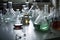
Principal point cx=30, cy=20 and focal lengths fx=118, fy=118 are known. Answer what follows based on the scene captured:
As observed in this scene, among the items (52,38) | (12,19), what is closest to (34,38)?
(52,38)

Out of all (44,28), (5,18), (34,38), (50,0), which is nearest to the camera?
(34,38)

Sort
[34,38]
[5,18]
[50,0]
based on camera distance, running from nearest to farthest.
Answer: [34,38]
[5,18]
[50,0]

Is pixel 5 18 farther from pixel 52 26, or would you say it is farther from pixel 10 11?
pixel 52 26

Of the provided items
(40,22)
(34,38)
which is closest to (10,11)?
(40,22)

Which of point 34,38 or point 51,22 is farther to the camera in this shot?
point 51,22

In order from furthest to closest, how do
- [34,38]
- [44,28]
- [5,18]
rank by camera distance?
[5,18] < [44,28] < [34,38]

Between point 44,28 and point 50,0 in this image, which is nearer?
point 44,28

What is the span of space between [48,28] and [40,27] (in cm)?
5

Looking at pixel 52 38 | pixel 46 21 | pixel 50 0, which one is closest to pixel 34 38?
pixel 52 38

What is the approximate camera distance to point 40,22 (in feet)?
2.28

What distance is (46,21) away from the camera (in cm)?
71

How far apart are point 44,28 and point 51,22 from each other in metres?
0.11

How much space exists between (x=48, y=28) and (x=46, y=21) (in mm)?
54

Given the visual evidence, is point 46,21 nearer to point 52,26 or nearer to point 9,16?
point 52,26
